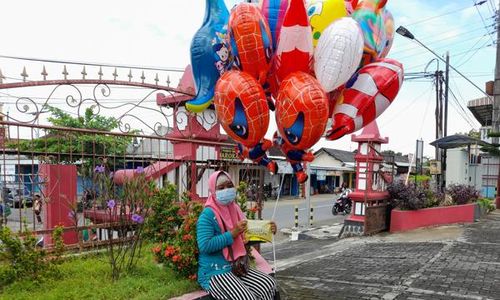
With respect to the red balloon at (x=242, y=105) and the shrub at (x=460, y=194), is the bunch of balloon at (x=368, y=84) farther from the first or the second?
the shrub at (x=460, y=194)

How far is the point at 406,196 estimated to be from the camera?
1063 centimetres

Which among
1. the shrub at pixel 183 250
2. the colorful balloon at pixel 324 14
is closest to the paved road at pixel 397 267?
the shrub at pixel 183 250

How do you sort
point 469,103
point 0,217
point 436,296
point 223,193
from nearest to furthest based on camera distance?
point 223,193, point 0,217, point 436,296, point 469,103

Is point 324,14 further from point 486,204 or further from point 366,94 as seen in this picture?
point 486,204

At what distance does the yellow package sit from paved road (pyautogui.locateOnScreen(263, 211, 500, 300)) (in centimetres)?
136

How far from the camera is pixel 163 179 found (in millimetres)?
5832

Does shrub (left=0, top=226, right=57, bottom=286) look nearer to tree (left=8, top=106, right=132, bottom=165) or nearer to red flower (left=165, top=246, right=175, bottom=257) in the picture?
tree (left=8, top=106, right=132, bottom=165)

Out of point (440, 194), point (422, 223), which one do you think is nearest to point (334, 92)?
point (422, 223)

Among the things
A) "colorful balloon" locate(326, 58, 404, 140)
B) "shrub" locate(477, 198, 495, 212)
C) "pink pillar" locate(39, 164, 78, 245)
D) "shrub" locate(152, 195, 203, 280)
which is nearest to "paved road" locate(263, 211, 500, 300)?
"shrub" locate(152, 195, 203, 280)

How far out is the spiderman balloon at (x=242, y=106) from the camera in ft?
12.3

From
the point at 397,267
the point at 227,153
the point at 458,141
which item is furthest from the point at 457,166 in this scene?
the point at 227,153

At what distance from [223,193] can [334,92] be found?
1.65 meters

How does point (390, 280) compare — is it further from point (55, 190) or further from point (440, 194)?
point (440, 194)

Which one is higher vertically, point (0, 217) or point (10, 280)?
point (0, 217)
